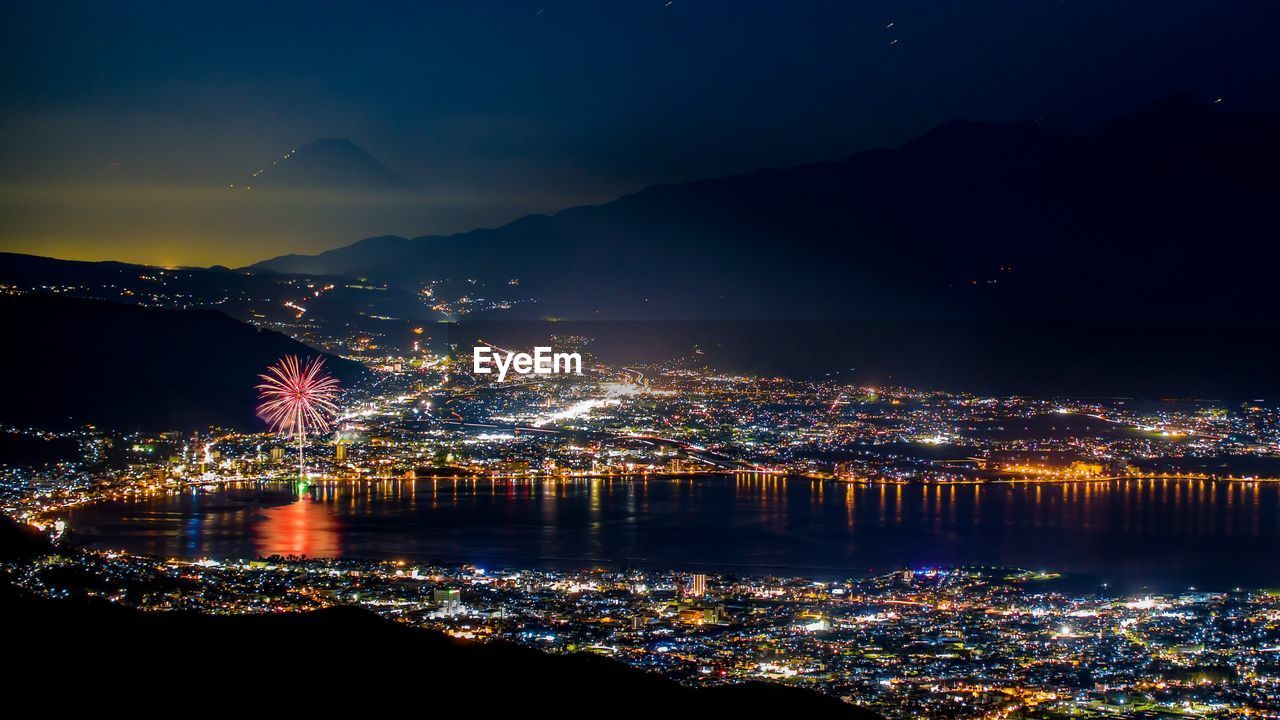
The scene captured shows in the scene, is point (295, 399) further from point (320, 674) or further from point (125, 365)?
point (320, 674)

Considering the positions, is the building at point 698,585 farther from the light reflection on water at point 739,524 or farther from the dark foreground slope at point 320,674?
the dark foreground slope at point 320,674

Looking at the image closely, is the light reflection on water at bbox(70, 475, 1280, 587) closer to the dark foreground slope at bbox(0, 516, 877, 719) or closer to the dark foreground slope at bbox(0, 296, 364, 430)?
the dark foreground slope at bbox(0, 296, 364, 430)

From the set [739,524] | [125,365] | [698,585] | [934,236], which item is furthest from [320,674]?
[934,236]

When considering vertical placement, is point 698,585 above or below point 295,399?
below

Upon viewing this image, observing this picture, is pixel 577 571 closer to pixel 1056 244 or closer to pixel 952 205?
pixel 1056 244

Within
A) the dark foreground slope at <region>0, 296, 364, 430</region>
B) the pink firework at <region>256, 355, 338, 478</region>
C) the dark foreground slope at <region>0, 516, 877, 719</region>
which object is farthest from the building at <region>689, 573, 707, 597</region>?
the dark foreground slope at <region>0, 296, 364, 430</region>

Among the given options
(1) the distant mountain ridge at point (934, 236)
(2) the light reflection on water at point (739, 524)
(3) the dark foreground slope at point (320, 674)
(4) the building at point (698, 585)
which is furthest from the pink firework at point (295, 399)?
(1) the distant mountain ridge at point (934, 236)
